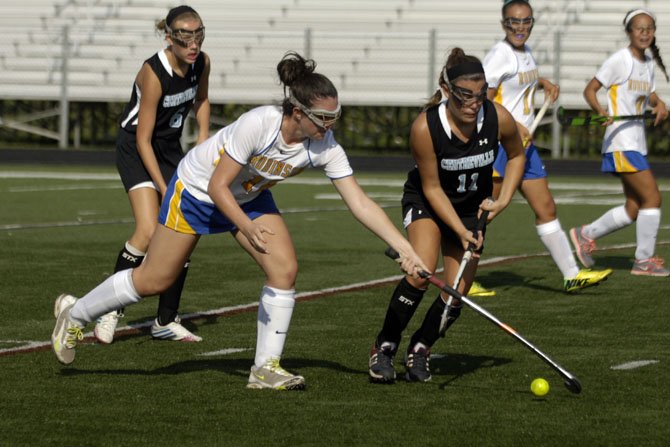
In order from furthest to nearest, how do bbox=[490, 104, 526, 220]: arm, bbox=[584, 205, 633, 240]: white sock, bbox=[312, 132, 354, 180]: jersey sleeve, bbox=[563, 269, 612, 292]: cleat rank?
bbox=[584, 205, 633, 240]: white sock, bbox=[563, 269, 612, 292]: cleat, bbox=[490, 104, 526, 220]: arm, bbox=[312, 132, 354, 180]: jersey sleeve

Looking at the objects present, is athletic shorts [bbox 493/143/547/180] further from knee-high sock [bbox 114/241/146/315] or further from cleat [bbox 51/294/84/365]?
cleat [bbox 51/294/84/365]

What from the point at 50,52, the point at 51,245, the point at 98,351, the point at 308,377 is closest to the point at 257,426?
the point at 308,377

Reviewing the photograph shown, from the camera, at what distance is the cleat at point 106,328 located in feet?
27.0

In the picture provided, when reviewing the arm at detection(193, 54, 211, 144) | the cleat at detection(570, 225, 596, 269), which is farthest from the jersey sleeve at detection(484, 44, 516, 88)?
the arm at detection(193, 54, 211, 144)

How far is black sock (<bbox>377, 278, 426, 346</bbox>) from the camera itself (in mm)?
7312

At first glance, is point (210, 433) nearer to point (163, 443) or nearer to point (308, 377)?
point (163, 443)

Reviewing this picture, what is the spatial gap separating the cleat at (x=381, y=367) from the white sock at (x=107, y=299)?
119 centimetres

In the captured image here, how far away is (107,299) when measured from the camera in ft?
23.5

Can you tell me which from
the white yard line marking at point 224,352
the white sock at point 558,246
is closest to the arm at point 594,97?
the white sock at point 558,246

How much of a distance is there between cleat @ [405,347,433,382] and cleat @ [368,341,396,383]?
102 mm

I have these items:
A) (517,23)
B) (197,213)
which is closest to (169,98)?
(197,213)

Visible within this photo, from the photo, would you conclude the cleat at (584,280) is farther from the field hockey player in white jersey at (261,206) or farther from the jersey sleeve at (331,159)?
the jersey sleeve at (331,159)

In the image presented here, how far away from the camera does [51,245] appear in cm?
1352

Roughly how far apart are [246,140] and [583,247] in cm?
592
